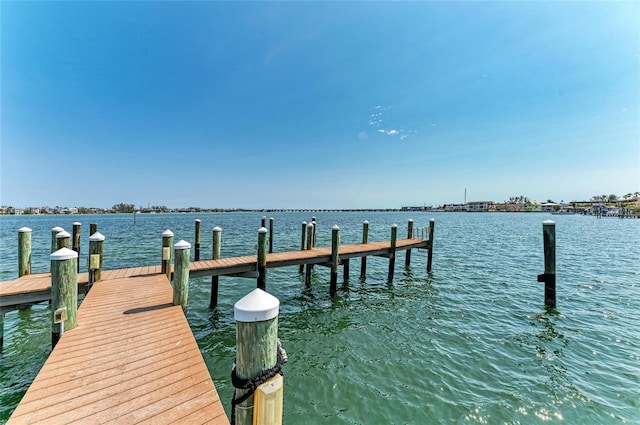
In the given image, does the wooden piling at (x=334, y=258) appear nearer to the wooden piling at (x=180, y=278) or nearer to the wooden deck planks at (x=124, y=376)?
the wooden piling at (x=180, y=278)

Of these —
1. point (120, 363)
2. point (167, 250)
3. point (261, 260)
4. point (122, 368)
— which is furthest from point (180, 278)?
point (261, 260)

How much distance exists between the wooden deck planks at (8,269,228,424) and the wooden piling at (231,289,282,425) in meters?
0.71

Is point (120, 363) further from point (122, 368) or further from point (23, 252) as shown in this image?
point (23, 252)

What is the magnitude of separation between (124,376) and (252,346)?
246 cm

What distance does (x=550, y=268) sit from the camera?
10047mm

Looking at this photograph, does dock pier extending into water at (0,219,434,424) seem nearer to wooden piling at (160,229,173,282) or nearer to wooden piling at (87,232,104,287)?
wooden piling at (87,232,104,287)

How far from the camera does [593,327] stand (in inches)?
322

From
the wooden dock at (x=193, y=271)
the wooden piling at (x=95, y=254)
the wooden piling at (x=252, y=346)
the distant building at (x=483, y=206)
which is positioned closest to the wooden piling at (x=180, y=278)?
the wooden piling at (x=95, y=254)

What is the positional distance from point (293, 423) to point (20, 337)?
8.26m

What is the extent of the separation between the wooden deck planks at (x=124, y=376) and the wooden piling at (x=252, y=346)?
0.71 m

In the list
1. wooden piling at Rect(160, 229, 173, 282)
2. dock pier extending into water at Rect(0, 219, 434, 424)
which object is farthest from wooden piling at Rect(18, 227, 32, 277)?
wooden piling at Rect(160, 229, 173, 282)

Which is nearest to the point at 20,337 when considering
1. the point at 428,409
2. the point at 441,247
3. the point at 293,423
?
the point at 293,423

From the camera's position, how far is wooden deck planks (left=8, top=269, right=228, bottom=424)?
278 cm

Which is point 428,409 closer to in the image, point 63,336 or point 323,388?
point 323,388
